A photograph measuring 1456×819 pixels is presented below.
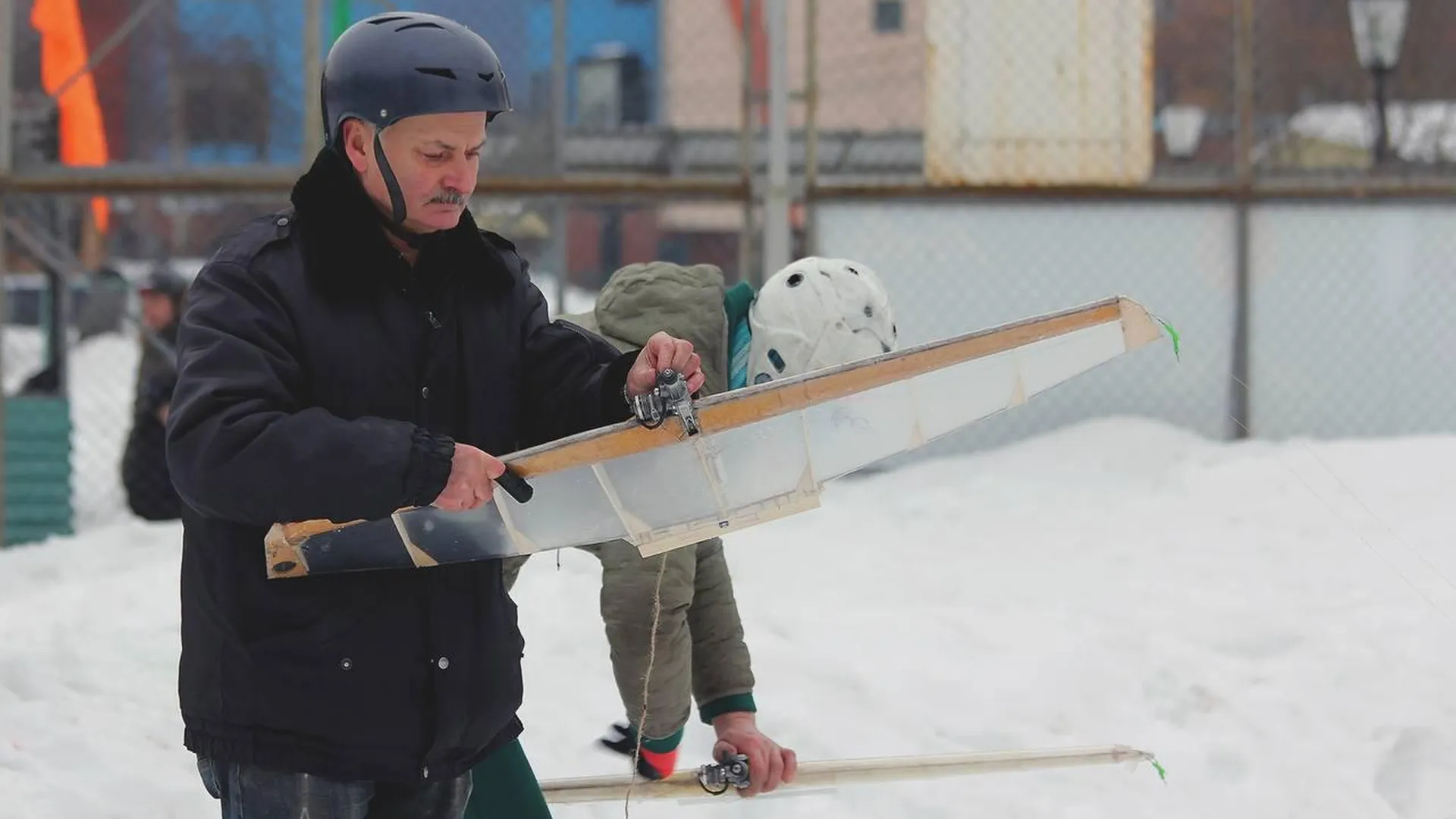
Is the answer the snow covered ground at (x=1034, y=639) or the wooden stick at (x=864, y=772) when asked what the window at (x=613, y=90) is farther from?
the wooden stick at (x=864, y=772)

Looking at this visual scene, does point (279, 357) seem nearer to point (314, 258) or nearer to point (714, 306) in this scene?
point (314, 258)

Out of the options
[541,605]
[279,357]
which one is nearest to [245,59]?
[541,605]

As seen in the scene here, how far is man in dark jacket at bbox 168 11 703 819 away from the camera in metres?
2.08

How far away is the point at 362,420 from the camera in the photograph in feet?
6.75

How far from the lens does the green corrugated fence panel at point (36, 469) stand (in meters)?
7.16

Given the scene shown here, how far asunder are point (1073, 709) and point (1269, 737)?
1.89ft

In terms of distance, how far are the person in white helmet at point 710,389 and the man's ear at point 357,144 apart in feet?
3.14

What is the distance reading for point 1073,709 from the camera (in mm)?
5039

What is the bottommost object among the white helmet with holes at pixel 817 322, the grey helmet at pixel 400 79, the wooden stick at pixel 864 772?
the wooden stick at pixel 864 772

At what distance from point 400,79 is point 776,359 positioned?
1063mm

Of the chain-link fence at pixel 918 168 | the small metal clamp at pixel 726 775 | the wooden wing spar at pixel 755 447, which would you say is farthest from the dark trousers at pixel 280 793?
the chain-link fence at pixel 918 168

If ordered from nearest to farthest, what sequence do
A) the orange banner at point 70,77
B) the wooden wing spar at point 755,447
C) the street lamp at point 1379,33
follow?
the wooden wing spar at point 755,447 < the orange banner at point 70,77 < the street lamp at point 1379,33

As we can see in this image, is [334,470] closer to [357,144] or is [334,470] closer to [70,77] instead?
[357,144]

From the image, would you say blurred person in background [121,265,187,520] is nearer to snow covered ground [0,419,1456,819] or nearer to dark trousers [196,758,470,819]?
snow covered ground [0,419,1456,819]
